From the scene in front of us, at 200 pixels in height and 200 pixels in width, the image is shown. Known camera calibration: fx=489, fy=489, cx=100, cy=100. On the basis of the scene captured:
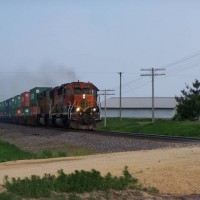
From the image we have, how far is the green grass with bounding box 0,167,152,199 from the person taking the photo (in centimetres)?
962

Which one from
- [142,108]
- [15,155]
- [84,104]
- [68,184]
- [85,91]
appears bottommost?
[15,155]

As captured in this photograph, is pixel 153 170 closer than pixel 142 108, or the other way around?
pixel 153 170

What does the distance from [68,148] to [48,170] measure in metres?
11.9

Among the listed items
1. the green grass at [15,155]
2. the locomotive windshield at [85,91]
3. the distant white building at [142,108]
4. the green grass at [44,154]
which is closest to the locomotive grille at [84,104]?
the locomotive windshield at [85,91]

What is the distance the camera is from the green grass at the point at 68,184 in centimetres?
962

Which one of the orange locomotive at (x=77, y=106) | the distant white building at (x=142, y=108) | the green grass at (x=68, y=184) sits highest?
the distant white building at (x=142, y=108)

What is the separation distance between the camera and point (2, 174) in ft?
42.1

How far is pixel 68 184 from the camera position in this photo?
10.4 meters

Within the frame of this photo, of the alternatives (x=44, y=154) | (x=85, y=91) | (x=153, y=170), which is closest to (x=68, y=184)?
(x=153, y=170)

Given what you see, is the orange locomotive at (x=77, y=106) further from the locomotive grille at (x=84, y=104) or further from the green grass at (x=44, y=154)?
the green grass at (x=44, y=154)

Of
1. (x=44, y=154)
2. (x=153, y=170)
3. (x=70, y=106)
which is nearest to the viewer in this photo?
(x=153, y=170)

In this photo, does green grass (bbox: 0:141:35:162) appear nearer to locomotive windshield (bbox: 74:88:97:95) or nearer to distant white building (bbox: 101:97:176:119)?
locomotive windshield (bbox: 74:88:97:95)

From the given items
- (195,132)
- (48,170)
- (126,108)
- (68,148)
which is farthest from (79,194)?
(126,108)

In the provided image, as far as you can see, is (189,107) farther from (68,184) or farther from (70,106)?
(68,184)
